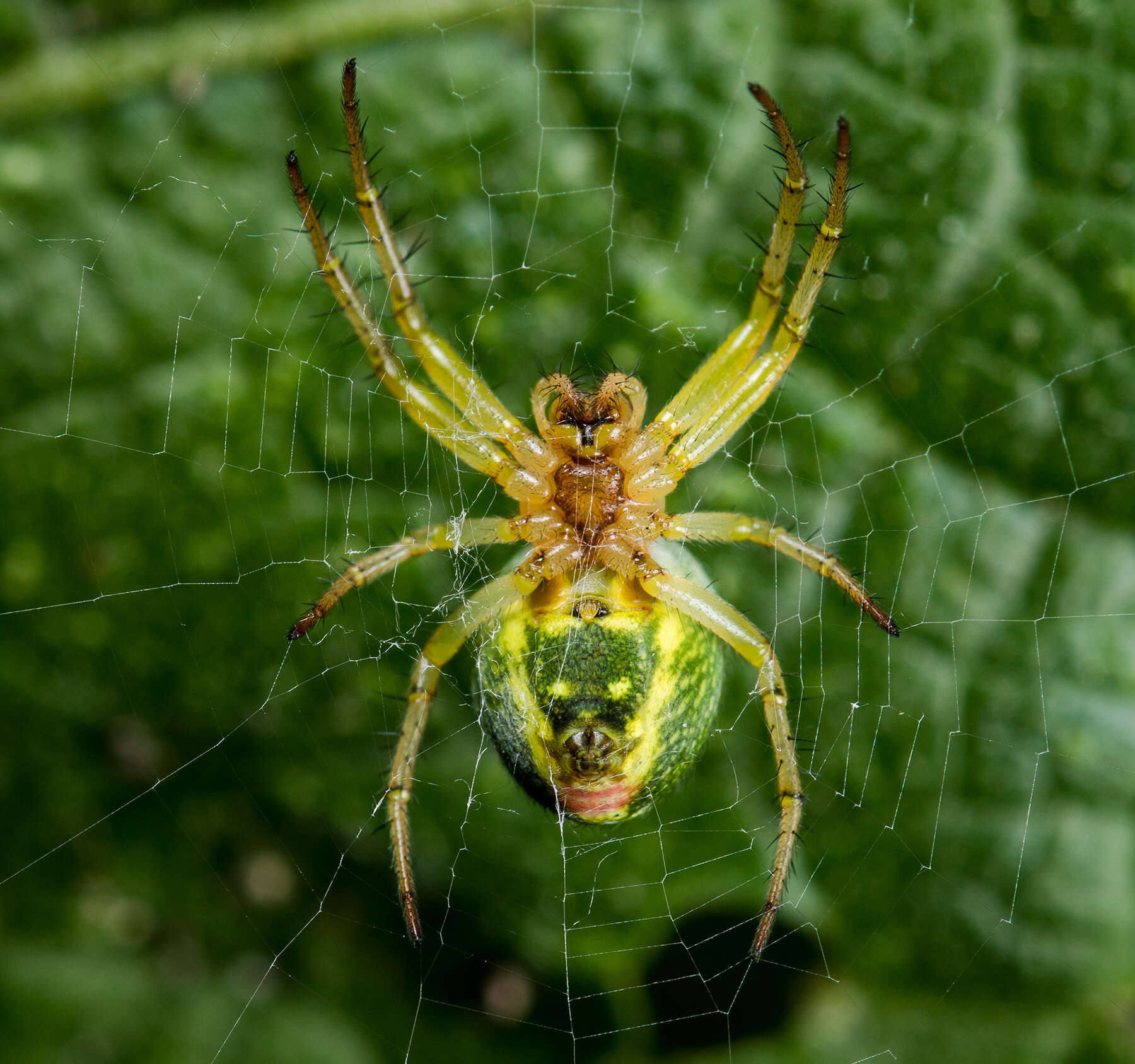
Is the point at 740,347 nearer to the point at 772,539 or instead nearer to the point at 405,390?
the point at 772,539

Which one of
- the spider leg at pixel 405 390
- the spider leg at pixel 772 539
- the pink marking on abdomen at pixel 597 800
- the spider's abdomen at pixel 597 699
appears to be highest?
the spider leg at pixel 405 390

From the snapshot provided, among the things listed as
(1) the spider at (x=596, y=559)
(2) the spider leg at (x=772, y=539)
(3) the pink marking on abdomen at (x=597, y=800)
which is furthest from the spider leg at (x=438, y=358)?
(3) the pink marking on abdomen at (x=597, y=800)

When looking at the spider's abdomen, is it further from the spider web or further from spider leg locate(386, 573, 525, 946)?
the spider web

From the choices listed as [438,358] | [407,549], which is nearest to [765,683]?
[407,549]

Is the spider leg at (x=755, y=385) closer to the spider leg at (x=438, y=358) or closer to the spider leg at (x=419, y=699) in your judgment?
the spider leg at (x=438, y=358)

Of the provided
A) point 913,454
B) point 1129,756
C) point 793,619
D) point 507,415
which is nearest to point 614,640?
point 507,415
